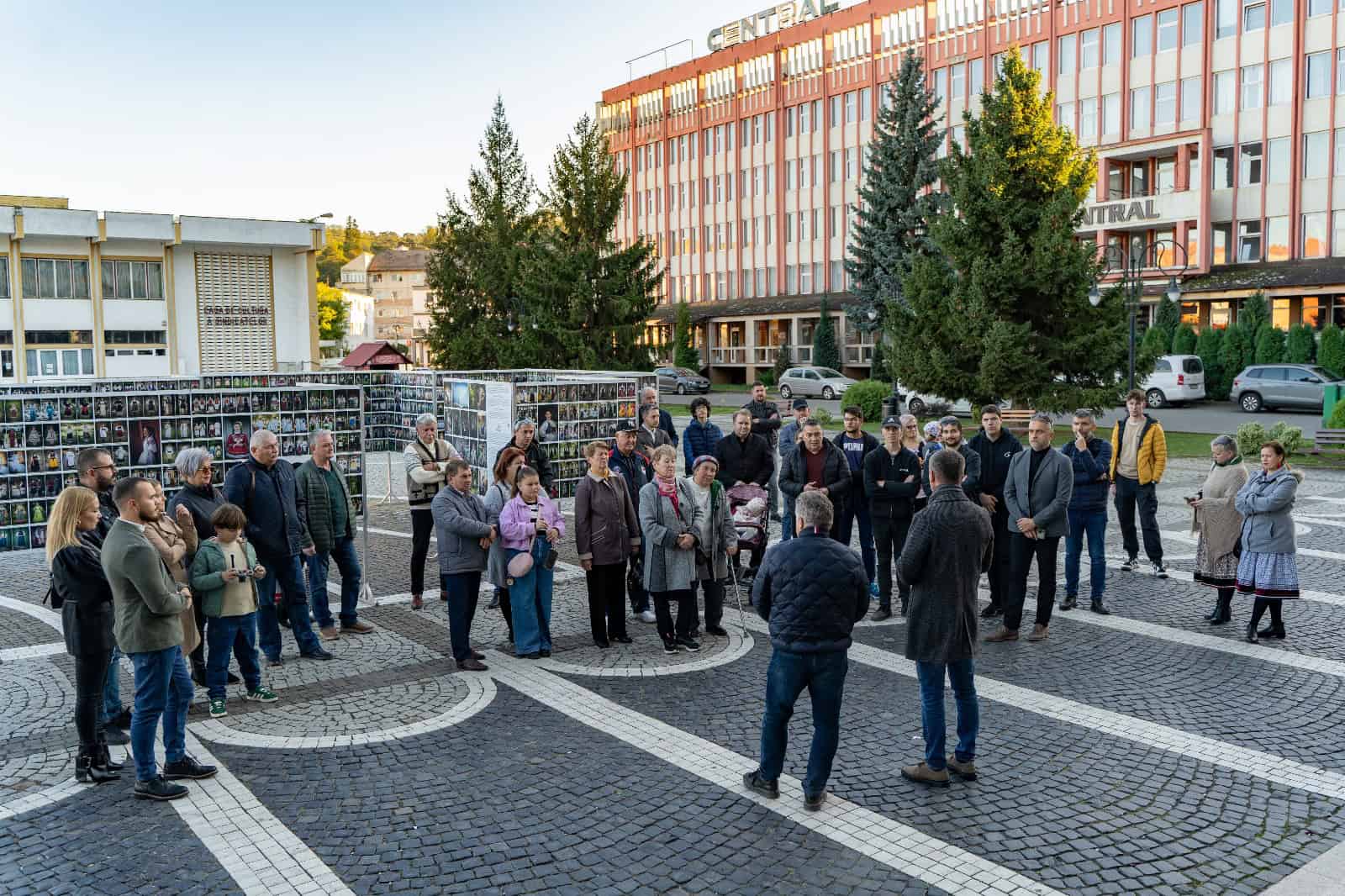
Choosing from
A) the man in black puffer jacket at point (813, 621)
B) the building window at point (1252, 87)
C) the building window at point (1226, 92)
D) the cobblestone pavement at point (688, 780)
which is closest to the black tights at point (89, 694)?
the cobblestone pavement at point (688, 780)

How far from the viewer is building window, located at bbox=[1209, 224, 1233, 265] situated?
156 feet

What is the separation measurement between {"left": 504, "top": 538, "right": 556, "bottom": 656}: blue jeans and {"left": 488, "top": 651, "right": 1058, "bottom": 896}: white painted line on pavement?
2.31 feet

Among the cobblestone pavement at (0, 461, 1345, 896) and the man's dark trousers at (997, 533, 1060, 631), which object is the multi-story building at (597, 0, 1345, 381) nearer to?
the man's dark trousers at (997, 533, 1060, 631)

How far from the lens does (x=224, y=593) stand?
25.4 feet

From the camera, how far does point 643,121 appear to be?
78000mm

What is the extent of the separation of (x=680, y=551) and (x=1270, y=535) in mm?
5148

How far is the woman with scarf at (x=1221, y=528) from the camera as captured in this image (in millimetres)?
10297

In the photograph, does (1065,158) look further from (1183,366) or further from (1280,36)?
(1280,36)

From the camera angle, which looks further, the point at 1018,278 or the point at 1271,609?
the point at 1018,278

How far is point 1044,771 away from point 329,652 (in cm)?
602

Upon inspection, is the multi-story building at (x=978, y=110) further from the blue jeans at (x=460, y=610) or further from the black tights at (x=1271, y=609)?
the blue jeans at (x=460, y=610)

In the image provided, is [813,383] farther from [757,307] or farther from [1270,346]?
[1270,346]

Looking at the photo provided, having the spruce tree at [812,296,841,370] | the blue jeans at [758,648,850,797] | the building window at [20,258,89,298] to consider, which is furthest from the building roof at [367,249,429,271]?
the blue jeans at [758,648,850,797]

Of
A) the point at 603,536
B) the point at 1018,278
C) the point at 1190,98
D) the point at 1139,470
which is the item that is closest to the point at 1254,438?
the point at 1139,470
